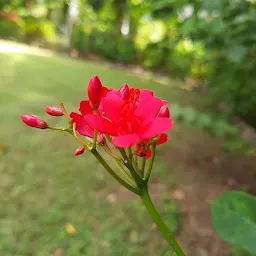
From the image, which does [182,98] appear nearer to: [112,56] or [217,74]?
[217,74]

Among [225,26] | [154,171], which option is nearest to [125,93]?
[225,26]

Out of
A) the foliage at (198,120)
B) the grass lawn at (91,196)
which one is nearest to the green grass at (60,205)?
the grass lawn at (91,196)

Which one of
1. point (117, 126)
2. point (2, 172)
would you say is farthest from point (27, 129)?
point (117, 126)

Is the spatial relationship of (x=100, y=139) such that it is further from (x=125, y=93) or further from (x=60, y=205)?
(x=60, y=205)

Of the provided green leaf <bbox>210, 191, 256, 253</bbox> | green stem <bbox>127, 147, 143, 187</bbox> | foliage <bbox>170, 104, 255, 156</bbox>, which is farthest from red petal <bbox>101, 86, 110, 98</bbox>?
foliage <bbox>170, 104, 255, 156</bbox>

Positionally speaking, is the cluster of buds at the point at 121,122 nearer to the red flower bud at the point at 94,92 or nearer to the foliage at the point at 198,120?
the red flower bud at the point at 94,92

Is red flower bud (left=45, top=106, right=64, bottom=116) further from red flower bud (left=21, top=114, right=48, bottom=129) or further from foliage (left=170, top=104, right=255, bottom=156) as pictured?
foliage (left=170, top=104, right=255, bottom=156)
